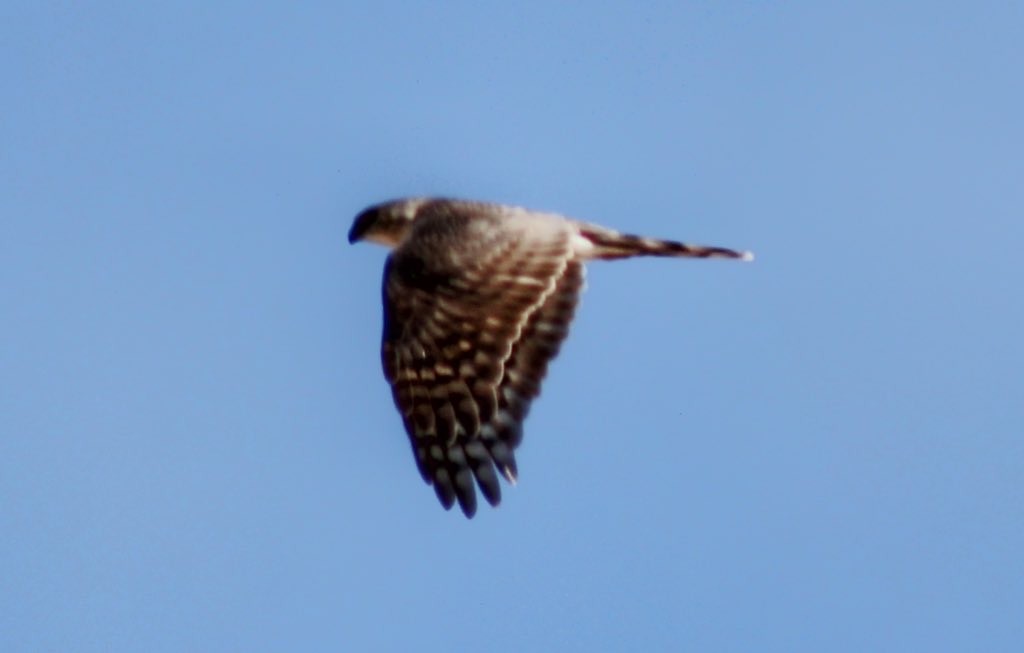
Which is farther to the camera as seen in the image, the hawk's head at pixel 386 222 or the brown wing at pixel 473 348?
the hawk's head at pixel 386 222

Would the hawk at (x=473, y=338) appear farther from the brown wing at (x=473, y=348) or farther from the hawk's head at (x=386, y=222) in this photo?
the hawk's head at (x=386, y=222)

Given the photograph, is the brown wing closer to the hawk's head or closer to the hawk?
the hawk

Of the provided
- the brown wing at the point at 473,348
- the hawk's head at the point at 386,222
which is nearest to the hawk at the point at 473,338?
the brown wing at the point at 473,348

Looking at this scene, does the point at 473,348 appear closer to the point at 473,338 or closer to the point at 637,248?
the point at 473,338

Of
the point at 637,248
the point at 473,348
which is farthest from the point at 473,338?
the point at 637,248

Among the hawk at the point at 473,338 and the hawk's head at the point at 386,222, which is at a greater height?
the hawk's head at the point at 386,222
